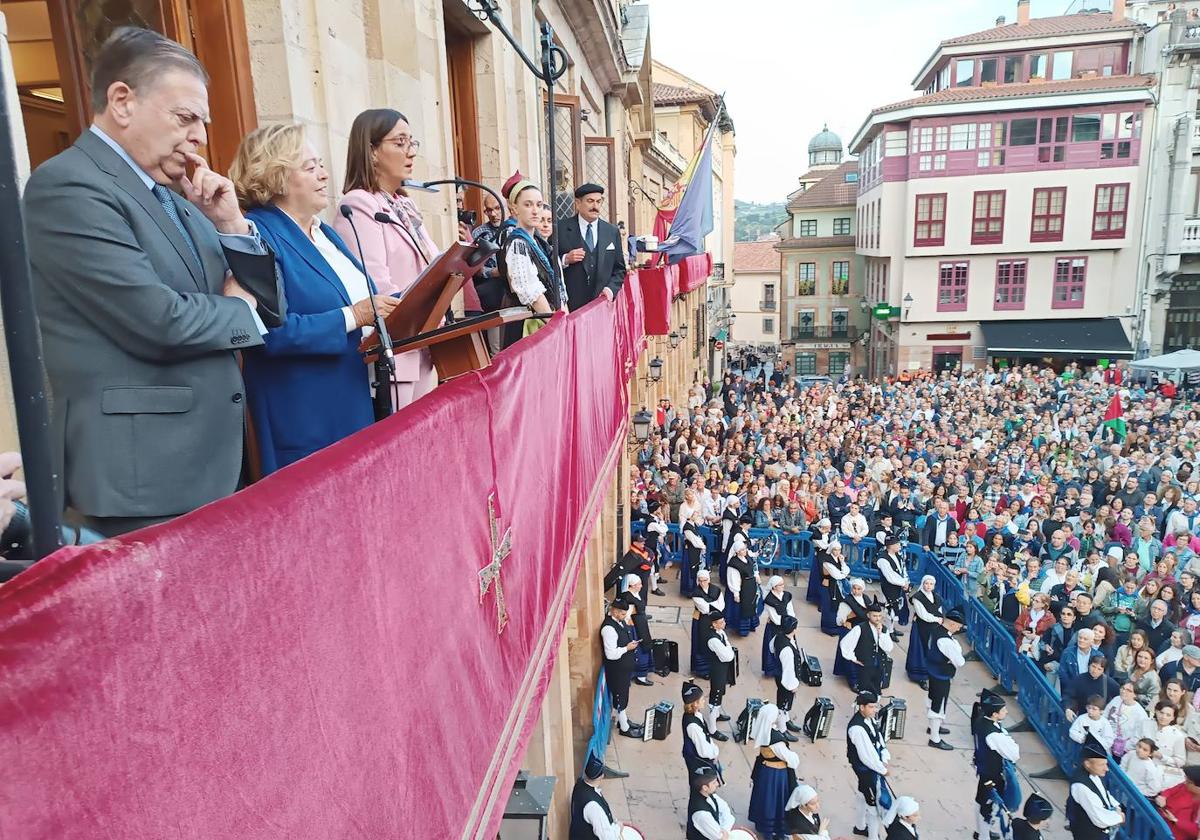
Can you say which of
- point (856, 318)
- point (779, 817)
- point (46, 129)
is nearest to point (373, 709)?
point (46, 129)

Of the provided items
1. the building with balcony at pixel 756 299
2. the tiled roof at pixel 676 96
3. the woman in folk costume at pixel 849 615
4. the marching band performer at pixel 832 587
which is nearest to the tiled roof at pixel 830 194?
the building with balcony at pixel 756 299

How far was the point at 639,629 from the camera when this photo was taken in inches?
447

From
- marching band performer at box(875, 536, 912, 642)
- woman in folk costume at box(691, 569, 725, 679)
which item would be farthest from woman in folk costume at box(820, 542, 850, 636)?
woman in folk costume at box(691, 569, 725, 679)

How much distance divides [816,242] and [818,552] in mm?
Answer: 35529

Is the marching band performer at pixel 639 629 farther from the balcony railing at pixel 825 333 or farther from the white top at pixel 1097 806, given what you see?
the balcony railing at pixel 825 333

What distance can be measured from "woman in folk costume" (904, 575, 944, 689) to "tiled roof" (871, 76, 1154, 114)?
27604 millimetres

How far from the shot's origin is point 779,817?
8.55 m

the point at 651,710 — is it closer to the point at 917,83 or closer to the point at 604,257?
the point at 604,257

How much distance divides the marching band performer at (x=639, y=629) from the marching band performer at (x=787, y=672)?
6.39ft

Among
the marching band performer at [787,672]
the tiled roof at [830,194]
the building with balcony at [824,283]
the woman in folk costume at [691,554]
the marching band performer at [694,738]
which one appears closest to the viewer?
the marching band performer at [694,738]

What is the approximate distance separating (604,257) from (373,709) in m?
5.82

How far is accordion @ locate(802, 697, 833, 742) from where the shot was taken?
33.6 ft

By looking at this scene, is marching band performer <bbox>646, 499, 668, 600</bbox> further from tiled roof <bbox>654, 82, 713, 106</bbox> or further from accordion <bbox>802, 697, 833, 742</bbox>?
tiled roof <bbox>654, 82, 713, 106</bbox>

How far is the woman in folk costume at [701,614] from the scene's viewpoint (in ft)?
36.8
